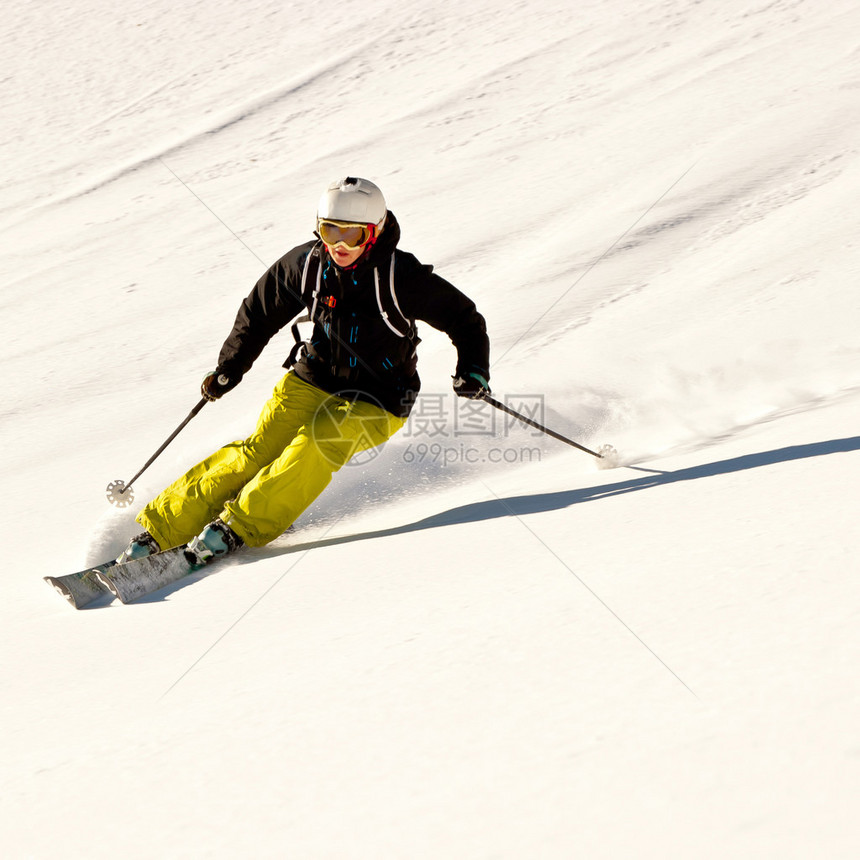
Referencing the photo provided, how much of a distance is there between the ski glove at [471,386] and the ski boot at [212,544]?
1.04 m

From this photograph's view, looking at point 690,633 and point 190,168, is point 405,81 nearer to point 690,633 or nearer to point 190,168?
point 190,168

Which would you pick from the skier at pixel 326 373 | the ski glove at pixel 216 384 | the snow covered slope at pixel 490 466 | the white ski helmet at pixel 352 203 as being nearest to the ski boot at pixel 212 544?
the skier at pixel 326 373

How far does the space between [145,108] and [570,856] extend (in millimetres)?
12751

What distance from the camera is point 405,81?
37.4 feet

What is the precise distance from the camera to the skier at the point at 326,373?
3.45 meters

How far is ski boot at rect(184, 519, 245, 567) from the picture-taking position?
3398mm

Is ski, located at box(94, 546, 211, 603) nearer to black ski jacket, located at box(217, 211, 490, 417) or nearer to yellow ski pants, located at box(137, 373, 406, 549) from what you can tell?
yellow ski pants, located at box(137, 373, 406, 549)

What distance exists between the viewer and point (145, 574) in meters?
3.23

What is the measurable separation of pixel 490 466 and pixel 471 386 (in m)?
0.75

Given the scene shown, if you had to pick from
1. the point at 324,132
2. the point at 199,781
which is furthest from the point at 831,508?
the point at 324,132

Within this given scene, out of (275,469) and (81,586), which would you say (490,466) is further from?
(81,586)

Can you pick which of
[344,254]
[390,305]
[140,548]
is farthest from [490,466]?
[140,548]

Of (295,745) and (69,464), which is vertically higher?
(295,745)

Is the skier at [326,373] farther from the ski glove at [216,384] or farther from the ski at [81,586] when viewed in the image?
the ski at [81,586]
